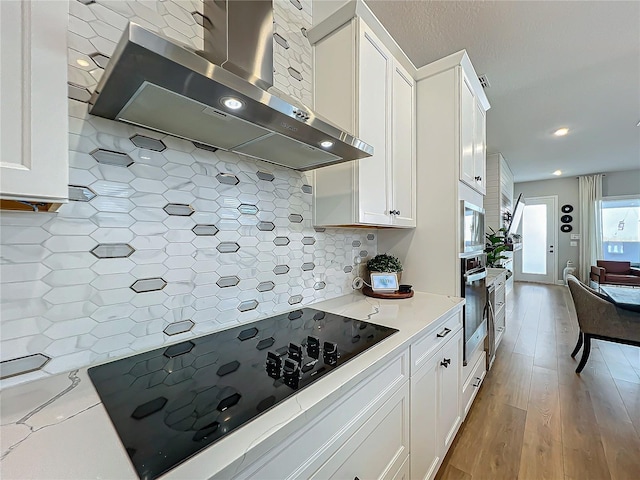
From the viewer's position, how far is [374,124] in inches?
58.6

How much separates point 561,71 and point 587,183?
587cm

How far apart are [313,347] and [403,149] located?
54.9 inches

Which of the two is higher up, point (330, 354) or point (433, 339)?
point (330, 354)

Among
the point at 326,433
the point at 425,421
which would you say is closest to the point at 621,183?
the point at 425,421

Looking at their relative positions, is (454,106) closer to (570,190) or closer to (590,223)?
(590,223)

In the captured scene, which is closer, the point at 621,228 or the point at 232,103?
the point at 232,103

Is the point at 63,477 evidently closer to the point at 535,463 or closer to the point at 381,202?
the point at 381,202

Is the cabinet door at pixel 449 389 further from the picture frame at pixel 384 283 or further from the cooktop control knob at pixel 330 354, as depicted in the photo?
the cooktop control knob at pixel 330 354

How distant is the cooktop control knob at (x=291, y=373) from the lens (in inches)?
28.3

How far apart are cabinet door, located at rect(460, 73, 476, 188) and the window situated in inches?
278

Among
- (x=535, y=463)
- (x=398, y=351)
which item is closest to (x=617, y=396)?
(x=535, y=463)

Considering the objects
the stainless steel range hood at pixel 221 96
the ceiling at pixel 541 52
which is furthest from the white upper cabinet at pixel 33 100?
the ceiling at pixel 541 52

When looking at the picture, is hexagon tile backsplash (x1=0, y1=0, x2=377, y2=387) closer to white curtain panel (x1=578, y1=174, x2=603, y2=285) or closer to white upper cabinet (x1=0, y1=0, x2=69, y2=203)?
white upper cabinet (x1=0, y1=0, x2=69, y2=203)

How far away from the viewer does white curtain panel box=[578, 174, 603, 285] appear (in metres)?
6.36
